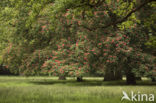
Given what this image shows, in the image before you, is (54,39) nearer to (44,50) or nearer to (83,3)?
(44,50)

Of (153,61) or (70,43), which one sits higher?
(70,43)

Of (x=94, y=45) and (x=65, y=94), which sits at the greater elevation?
(x=94, y=45)

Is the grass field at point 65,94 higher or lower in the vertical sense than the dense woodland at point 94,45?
lower

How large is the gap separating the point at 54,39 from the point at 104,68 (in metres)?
6.13

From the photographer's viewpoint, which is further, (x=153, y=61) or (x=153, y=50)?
(x=153, y=50)

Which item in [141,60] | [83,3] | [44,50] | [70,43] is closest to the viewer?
[83,3]

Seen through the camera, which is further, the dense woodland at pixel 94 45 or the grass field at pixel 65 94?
the dense woodland at pixel 94 45

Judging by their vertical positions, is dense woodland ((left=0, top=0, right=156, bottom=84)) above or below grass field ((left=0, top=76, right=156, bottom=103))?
above

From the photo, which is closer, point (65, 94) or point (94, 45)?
point (65, 94)

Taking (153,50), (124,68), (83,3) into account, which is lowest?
(124,68)

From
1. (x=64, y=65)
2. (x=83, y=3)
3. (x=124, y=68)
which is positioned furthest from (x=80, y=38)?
(x=83, y=3)

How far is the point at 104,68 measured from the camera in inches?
765

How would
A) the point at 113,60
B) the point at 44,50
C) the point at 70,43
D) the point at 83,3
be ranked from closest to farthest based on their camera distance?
the point at 83,3
the point at 113,60
the point at 70,43
the point at 44,50

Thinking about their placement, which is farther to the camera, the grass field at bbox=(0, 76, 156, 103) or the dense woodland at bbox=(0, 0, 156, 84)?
the dense woodland at bbox=(0, 0, 156, 84)
